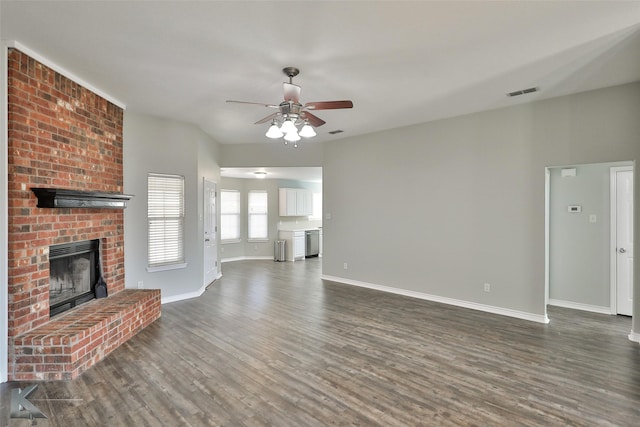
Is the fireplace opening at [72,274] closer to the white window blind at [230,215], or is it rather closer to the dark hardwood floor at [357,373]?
the dark hardwood floor at [357,373]

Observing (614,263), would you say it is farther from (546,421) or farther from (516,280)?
(546,421)

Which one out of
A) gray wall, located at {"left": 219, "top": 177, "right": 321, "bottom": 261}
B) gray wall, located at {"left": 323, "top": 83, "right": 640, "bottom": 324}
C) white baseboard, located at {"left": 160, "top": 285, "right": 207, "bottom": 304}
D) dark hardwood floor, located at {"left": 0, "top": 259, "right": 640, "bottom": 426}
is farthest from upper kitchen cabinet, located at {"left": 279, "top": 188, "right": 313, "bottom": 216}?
dark hardwood floor, located at {"left": 0, "top": 259, "right": 640, "bottom": 426}

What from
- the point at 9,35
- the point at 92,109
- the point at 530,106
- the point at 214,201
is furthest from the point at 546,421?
the point at 214,201

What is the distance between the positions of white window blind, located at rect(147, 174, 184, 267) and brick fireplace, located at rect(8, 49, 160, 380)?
0.99 meters

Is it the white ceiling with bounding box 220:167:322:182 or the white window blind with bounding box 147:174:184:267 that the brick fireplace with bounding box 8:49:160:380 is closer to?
the white window blind with bounding box 147:174:184:267

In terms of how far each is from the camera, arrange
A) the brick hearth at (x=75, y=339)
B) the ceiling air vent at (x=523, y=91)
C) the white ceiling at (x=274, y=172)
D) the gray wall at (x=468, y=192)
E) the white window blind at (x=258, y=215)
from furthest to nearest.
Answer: the white window blind at (x=258, y=215)
the white ceiling at (x=274, y=172)
the gray wall at (x=468, y=192)
the ceiling air vent at (x=523, y=91)
the brick hearth at (x=75, y=339)

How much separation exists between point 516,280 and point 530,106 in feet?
7.65

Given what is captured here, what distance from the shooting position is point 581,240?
15.2ft

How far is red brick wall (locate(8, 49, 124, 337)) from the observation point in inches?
109

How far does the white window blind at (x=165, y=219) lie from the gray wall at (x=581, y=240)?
5.81 m

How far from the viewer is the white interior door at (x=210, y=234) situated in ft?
19.4

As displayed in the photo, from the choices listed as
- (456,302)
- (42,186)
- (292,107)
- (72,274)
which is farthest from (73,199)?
(456,302)

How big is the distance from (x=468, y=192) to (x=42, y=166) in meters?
5.18

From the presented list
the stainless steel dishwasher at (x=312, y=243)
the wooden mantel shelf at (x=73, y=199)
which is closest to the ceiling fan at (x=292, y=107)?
the wooden mantel shelf at (x=73, y=199)
